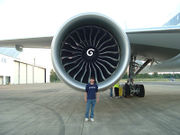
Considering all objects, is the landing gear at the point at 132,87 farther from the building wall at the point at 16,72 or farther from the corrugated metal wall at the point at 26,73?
the corrugated metal wall at the point at 26,73

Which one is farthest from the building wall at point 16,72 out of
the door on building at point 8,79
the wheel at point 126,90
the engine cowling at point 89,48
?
the engine cowling at point 89,48

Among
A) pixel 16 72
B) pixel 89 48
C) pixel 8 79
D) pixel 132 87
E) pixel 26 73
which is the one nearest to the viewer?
pixel 89 48

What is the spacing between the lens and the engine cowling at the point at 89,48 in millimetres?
4605

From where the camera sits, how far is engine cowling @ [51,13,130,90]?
15.1 feet

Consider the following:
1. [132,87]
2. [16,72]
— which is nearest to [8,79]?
[16,72]

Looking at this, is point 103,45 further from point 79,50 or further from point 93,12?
point 93,12

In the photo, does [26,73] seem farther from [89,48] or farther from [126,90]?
[89,48]

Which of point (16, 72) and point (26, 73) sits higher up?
point (16, 72)

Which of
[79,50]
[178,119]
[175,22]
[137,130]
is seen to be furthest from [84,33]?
[175,22]

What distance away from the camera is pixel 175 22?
945 cm

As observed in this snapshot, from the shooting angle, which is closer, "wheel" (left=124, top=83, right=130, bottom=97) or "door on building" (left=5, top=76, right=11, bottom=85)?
"wheel" (left=124, top=83, right=130, bottom=97)

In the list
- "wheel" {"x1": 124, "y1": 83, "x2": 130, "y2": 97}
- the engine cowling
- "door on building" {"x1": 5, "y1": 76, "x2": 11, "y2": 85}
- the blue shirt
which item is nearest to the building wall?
"door on building" {"x1": 5, "y1": 76, "x2": 11, "y2": 85}

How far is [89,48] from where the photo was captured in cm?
522

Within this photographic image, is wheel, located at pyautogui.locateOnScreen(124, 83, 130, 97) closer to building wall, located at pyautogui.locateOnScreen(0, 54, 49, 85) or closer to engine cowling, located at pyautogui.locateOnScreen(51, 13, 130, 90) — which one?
engine cowling, located at pyautogui.locateOnScreen(51, 13, 130, 90)
